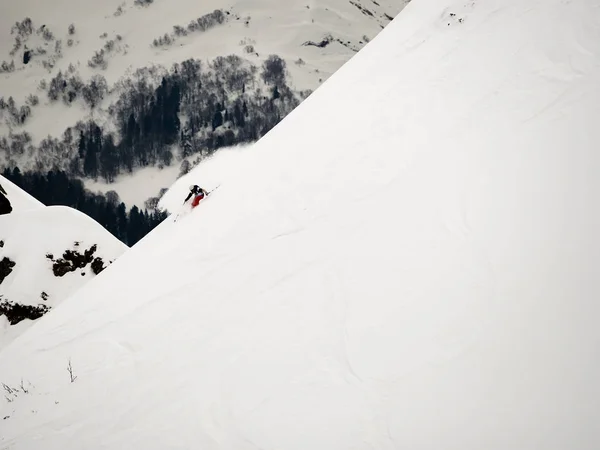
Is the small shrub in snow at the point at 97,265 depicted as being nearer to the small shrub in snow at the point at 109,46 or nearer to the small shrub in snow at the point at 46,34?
the small shrub in snow at the point at 109,46

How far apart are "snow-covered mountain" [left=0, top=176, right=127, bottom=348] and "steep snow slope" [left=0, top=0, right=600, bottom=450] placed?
568 inches

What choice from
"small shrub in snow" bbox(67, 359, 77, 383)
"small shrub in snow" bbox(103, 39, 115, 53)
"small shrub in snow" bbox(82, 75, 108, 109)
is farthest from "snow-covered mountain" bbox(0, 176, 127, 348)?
"small shrub in snow" bbox(103, 39, 115, 53)

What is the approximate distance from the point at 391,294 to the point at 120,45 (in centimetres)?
18948

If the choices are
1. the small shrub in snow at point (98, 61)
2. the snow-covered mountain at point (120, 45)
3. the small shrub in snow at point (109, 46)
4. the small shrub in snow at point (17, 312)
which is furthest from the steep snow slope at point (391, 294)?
the small shrub in snow at point (109, 46)

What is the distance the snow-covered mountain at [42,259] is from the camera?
23078mm

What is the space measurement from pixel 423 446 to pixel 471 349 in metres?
1.11

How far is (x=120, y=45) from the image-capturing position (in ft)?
558

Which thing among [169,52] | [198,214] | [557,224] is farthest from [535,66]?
[169,52]

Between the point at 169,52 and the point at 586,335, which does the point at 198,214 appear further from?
the point at 169,52

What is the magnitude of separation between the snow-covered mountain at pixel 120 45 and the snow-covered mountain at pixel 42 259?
112m

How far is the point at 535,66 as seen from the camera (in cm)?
806

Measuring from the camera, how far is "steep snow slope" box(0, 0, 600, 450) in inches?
174

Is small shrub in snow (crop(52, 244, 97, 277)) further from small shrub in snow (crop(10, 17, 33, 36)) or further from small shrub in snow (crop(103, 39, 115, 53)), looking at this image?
small shrub in snow (crop(10, 17, 33, 36))

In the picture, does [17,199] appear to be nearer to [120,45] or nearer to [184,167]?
[184,167]
